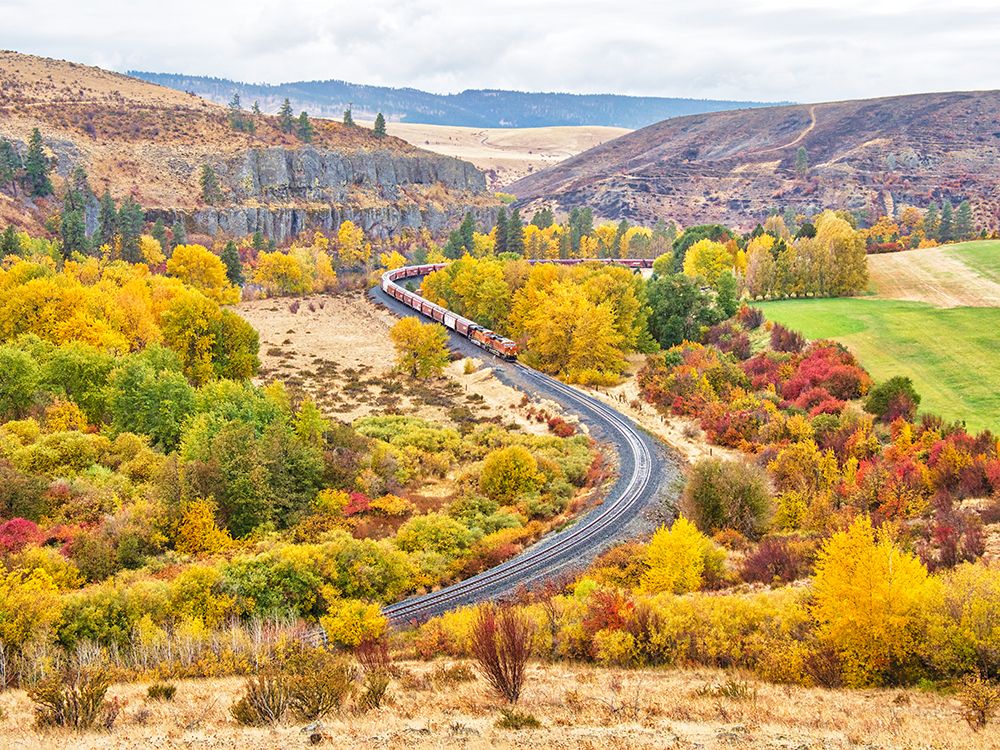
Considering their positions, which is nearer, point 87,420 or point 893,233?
point 87,420

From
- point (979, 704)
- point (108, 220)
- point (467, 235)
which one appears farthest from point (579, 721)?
point (467, 235)

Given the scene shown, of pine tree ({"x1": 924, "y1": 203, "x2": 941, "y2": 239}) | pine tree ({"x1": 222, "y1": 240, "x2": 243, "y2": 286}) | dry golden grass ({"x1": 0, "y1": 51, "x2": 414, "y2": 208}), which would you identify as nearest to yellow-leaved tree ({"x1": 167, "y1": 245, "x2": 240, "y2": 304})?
pine tree ({"x1": 222, "y1": 240, "x2": 243, "y2": 286})

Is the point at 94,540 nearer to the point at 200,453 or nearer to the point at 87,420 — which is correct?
the point at 200,453

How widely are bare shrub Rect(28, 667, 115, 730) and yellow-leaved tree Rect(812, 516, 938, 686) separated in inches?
644

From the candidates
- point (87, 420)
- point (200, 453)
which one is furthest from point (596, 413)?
point (87, 420)

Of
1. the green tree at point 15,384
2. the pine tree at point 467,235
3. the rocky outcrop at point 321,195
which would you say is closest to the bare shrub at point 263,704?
the green tree at point 15,384

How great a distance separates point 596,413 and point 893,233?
116m

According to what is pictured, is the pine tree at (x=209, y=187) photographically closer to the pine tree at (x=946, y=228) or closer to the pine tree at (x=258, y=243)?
the pine tree at (x=258, y=243)

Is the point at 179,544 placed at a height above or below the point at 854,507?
below

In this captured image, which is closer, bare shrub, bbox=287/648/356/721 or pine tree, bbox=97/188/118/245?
bare shrub, bbox=287/648/356/721

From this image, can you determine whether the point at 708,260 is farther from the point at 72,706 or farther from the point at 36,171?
the point at 36,171

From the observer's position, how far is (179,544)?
3234 centimetres

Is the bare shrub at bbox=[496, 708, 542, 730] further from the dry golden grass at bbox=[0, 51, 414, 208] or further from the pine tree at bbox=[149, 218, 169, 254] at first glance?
the dry golden grass at bbox=[0, 51, 414, 208]

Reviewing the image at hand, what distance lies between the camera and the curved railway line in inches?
1157
